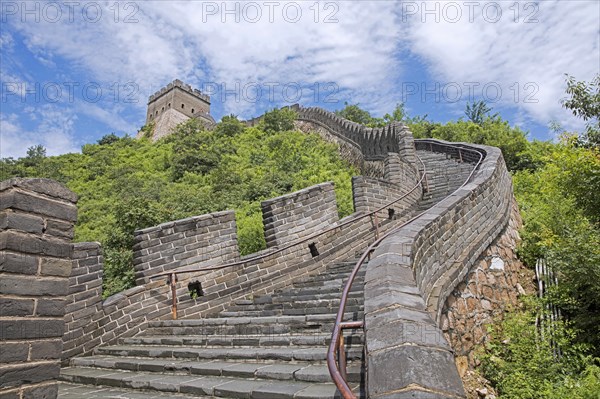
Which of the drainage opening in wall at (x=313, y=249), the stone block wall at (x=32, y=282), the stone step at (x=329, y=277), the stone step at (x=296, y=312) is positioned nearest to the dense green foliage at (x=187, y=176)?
the drainage opening in wall at (x=313, y=249)

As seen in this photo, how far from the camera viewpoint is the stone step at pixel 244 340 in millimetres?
4188

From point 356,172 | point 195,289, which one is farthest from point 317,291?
point 356,172

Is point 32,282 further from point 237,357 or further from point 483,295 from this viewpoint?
point 483,295

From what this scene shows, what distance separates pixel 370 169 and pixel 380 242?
1386cm

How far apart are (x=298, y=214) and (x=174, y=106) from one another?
4536 cm

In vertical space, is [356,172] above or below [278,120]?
below

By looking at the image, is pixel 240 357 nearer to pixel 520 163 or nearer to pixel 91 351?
pixel 91 351

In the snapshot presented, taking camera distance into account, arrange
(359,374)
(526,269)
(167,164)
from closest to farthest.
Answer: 1. (359,374)
2. (526,269)
3. (167,164)

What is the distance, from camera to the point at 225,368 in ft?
13.3

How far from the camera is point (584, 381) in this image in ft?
15.0

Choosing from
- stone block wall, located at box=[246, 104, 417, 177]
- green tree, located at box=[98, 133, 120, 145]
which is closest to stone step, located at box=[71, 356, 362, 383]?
stone block wall, located at box=[246, 104, 417, 177]

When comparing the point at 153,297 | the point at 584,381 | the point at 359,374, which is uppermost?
the point at 153,297

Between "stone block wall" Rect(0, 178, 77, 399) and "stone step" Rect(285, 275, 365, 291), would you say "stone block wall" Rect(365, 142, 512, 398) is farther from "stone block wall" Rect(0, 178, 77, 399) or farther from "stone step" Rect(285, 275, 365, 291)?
"stone block wall" Rect(0, 178, 77, 399)

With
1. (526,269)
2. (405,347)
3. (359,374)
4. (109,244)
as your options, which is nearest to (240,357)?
(359,374)
